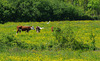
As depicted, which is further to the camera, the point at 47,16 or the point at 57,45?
the point at 47,16

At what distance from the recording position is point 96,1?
279 feet

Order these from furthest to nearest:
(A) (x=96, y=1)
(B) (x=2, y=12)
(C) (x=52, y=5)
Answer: (A) (x=96, y=1), (C) (x=52, y=5), (B) (x=2, y=12)

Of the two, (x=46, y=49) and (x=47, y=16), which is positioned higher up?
(x=46, y=49)

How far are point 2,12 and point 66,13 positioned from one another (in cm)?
1935

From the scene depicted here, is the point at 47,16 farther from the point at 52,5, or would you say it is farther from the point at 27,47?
the point at 27,47

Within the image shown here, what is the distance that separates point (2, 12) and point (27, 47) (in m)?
33.4

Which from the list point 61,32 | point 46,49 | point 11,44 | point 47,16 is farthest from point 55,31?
point 47,16

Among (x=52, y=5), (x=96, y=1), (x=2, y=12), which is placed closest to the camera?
(x=2, y=12)

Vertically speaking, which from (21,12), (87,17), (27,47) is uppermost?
(27,47)

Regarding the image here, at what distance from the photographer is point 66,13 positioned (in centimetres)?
6091

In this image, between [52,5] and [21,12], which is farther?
[52,5]

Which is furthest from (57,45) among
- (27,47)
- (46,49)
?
(27,47)

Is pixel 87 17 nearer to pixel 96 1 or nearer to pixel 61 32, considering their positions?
pixel 96 1

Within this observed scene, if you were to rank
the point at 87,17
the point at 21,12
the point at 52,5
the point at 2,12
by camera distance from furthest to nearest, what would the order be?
the point at 87,17 < the point at 52,5 < the point at 21,12 < the point at 2,12
